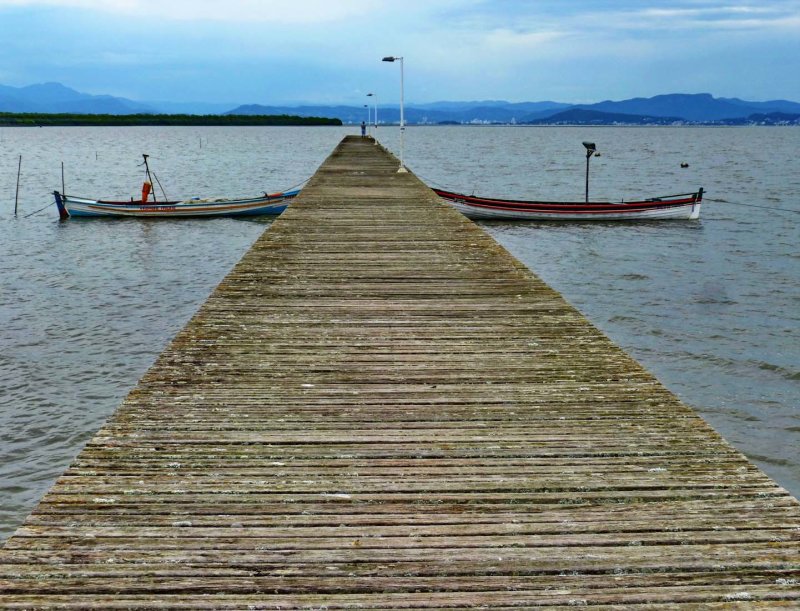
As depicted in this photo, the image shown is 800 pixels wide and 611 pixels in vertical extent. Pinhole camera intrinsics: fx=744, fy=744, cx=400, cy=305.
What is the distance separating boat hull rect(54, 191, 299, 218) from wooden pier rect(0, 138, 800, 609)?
26.4 m

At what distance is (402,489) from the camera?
4.63 m

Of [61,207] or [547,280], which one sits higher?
[61,207]

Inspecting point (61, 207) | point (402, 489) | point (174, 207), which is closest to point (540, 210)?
point (174, 207)

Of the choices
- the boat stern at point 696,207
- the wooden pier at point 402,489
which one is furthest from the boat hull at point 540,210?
the wooden pier at point 402,489

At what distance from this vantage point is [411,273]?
1142 centimetres

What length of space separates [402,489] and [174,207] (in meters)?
31.3

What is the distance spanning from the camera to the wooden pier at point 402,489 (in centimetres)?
369

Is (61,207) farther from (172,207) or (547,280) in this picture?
(547,280)

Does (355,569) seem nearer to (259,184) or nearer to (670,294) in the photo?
(670,294)

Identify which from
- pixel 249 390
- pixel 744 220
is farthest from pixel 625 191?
pixel 249 390

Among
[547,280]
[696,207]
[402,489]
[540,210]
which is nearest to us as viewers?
[402,489]

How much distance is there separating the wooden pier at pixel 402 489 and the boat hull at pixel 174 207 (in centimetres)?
2638

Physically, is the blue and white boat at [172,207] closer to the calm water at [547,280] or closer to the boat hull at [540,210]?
the calm water at [547,280]

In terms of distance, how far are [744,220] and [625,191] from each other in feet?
51.4
